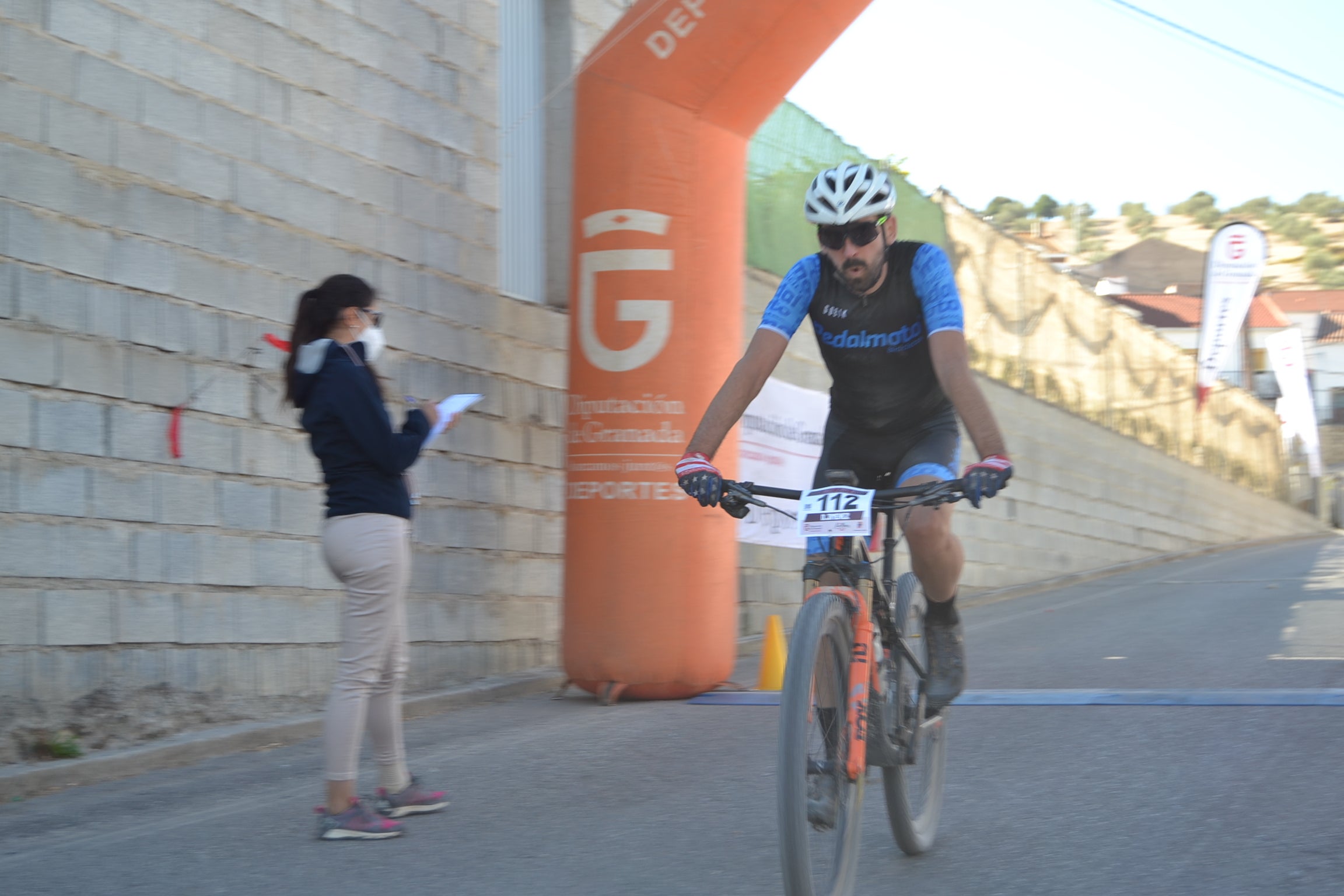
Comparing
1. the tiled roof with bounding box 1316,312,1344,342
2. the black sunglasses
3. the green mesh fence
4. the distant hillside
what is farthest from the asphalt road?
the distant hillside

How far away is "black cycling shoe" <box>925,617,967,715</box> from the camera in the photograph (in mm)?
4496

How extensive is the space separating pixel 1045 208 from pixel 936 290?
186393mm

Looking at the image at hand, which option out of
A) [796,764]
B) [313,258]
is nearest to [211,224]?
[313,258]

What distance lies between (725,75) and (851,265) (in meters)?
4.07

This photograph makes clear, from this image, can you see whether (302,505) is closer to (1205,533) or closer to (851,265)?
(851,265)

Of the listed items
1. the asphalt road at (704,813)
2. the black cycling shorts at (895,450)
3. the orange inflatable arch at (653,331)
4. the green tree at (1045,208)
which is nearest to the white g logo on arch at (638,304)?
the orange inflatable arch at (653,331)

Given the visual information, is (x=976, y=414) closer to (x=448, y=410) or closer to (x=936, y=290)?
(x=936, y=290)

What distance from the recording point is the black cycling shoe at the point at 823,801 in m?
3.50

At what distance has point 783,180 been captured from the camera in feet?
41.8

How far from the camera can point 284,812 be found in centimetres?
523

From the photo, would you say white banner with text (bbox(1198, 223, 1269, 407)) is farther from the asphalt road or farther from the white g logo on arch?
the white g logo on arch

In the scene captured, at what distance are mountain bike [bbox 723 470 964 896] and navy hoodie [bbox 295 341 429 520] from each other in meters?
1.41

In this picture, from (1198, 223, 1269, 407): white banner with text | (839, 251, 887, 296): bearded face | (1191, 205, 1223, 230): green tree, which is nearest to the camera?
(839, 251, 887, 296): bearded face

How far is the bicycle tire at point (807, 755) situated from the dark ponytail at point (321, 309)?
207cm
